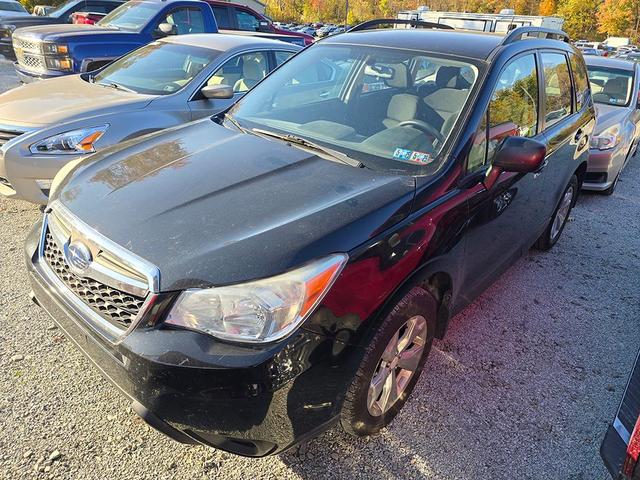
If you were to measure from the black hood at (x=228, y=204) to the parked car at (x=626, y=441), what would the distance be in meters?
1.16

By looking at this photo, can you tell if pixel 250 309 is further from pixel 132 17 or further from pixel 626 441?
pixel 132 17

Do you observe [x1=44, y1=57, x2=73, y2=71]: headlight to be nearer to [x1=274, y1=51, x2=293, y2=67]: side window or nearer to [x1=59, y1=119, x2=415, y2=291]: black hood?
[x1=274, y1=51, x2=293, y2=67]: side window

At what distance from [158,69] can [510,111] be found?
384cm

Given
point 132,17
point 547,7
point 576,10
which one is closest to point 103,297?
point 132,17

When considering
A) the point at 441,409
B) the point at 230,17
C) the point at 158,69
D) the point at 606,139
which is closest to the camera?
the point at 441,409

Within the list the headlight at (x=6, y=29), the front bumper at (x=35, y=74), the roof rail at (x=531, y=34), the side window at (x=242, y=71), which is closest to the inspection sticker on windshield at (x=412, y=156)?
the roof rail at (x=531, y=34)

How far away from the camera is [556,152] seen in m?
3.54

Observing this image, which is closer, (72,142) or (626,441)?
(626,441)

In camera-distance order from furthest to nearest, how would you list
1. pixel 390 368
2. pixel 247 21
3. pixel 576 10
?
pixel 576 10 → pixel 247 21 → pixel 390 368

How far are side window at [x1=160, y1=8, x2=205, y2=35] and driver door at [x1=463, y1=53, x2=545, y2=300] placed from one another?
705 centimetres

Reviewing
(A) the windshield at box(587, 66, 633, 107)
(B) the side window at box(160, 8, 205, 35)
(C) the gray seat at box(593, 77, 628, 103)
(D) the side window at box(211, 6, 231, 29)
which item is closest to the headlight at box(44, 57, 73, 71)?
(B) the side window at box(160, 8, 205, 35)

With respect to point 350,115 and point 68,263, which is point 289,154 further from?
point 68,263

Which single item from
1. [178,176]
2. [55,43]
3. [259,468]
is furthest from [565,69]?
[55,43]

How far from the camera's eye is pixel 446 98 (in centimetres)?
269
